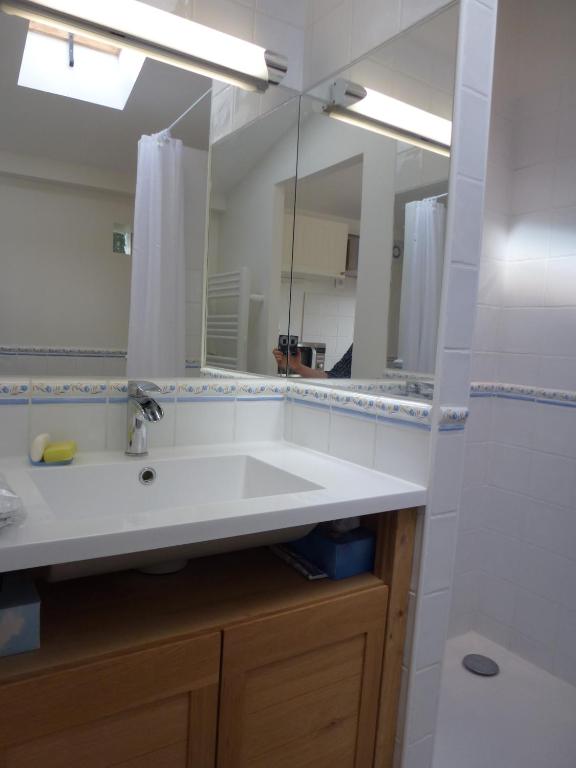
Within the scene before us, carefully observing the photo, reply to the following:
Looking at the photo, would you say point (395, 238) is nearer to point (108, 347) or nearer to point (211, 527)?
point (108, 347)

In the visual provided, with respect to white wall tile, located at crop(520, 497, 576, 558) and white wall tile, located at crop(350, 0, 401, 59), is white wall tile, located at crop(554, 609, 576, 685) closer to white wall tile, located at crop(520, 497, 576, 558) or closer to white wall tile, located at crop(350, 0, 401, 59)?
white wall tile, located at crop(520, 497, 576, 558)

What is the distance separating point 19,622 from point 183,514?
30cm

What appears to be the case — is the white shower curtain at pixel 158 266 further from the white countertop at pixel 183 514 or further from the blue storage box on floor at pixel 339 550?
the blue storage box on floor at pixel 339 550

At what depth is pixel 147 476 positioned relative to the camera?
128 cm

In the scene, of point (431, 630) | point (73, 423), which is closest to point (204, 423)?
point (73, 423)

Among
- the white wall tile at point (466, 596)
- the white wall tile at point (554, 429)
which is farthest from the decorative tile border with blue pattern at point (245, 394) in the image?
the white wall tile at point (466, 596)

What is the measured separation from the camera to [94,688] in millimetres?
866

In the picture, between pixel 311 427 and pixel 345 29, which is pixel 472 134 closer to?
pixel 345 29

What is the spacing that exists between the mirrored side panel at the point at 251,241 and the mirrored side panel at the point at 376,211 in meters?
Answer: 0.05

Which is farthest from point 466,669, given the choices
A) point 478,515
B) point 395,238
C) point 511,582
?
point 395,238

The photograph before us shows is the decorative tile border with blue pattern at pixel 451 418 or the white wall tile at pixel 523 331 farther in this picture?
the white wall tile at pixel 523 331

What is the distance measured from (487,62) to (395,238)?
1.43ft

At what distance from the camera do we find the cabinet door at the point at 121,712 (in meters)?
0.82

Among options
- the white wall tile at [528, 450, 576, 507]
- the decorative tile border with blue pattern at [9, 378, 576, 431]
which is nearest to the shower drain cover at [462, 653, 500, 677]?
the white wall tile at [528, 450, 576, 507]
